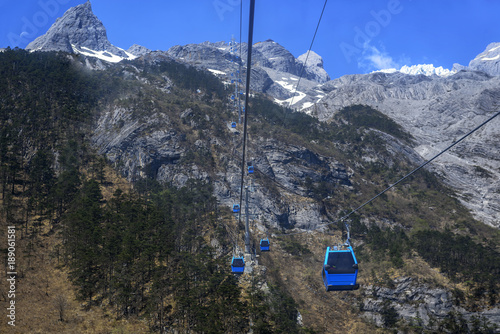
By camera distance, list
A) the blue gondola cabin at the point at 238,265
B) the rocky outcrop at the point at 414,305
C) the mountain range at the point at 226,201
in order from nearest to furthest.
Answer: the blue gondola cabin at the point at 238,265 → the mountain range at the point at 226,201 → the rocky outcrop at the point at 414,305

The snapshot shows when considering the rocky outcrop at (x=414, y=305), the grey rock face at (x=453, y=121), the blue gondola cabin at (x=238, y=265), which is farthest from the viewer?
the grey rock face at (x=453, y=121)

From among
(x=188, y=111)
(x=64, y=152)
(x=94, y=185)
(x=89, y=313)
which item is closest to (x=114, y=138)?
(x=64, y=152)

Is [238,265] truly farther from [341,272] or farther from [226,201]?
[226,201]

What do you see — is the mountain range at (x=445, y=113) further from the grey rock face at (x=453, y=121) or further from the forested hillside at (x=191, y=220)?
the forested hillside at (x=191, y=220)

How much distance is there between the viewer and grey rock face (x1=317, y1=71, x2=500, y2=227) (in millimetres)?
97312

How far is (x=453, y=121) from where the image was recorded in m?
133

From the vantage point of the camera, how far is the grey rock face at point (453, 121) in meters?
97.3

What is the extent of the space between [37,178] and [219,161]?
120 feet

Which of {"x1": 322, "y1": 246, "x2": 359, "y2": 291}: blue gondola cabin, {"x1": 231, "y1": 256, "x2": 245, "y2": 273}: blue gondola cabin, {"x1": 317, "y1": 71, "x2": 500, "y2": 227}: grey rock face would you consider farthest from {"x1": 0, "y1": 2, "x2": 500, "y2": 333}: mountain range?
{"x1": 322, "y1": 246, "x2": 359, "y2": 291}: blue gondola cabin

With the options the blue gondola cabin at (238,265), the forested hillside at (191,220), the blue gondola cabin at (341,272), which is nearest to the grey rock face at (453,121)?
the forested hillside at (191,220)

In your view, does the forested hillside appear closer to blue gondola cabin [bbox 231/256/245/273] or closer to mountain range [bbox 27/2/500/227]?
blue gondola cabin [bbox 231/256/245/273]

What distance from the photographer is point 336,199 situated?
79.4 meters

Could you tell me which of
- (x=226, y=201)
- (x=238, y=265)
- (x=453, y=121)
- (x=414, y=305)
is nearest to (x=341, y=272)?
(x=238, y=265)

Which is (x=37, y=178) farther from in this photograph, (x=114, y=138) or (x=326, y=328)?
(x=326, y=328)
